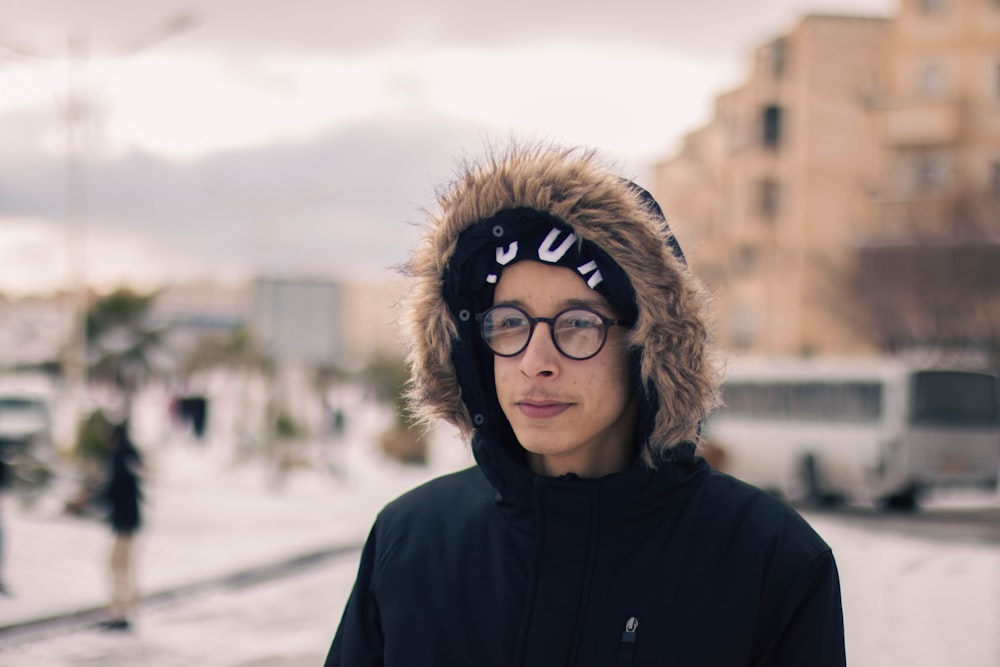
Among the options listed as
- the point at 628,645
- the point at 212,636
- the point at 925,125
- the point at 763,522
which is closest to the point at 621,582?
the point at 628,645

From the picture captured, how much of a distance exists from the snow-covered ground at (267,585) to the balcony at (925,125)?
2682 cm

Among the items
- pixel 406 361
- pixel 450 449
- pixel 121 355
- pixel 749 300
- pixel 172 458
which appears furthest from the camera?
pixel 749 300

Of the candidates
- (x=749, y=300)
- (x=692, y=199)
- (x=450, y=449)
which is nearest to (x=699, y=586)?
(x=450, y=449)

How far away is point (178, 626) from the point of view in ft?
33.3

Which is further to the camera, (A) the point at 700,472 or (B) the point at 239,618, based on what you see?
(B) the point at 239,618

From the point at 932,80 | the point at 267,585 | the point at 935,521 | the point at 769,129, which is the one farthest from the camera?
the point at 769,129

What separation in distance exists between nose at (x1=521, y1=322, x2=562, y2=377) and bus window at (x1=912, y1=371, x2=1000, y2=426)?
2168 cm

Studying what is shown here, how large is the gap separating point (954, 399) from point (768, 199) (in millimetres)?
30618

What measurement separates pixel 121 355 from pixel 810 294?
30.1 metres

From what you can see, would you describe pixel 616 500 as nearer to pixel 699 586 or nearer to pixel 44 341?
pixel 699 586

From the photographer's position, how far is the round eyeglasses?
7.92 feet

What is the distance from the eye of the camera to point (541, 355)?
7.88 ft

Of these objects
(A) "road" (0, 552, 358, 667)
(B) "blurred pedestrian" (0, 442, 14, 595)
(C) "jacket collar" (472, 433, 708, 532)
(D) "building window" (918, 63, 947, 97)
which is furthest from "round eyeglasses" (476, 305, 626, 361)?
(D) "building window" (918, 63, 947, 97)

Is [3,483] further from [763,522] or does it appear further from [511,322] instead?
[763,522]
